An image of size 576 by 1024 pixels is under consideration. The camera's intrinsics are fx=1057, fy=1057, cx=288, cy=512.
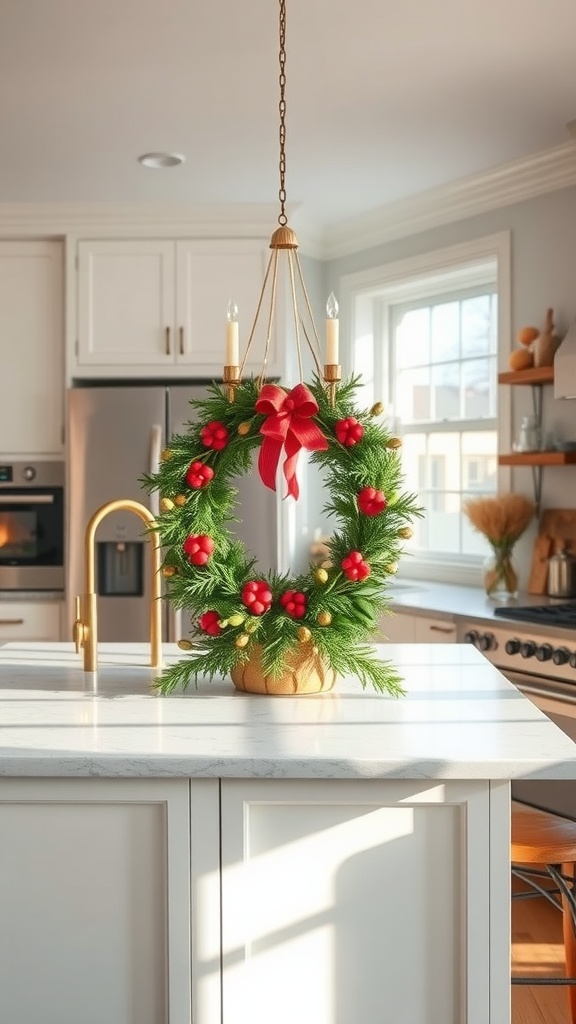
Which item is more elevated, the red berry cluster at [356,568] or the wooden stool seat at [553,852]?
the red berry cluster at [356,568]

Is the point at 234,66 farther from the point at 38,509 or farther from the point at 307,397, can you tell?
the point at 38,509

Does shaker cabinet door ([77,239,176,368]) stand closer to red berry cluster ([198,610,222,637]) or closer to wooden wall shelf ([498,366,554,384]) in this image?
wooden wall shelf ([498,366,554,384])

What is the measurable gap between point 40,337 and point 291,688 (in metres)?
3.09

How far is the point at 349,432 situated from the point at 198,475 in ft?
0.98

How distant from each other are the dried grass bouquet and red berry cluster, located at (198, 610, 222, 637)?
2231 mm

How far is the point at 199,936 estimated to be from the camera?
164 centimetres

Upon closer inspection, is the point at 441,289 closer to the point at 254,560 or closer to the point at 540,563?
the point at 540,563

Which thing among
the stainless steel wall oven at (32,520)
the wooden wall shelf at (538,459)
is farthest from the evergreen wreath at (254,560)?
the stainless steel wall oven at (32,520)

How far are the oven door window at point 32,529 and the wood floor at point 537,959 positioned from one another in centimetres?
Answer: 247

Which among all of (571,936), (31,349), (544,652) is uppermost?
(31,349)

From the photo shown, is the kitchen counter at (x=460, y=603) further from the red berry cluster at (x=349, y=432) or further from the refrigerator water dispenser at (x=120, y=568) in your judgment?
the red berry cluster at (x=349, y=432)

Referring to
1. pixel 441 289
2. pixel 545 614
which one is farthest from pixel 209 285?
pixel 545 614

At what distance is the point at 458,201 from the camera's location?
4363 mm

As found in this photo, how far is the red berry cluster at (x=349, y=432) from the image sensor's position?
2.01m
